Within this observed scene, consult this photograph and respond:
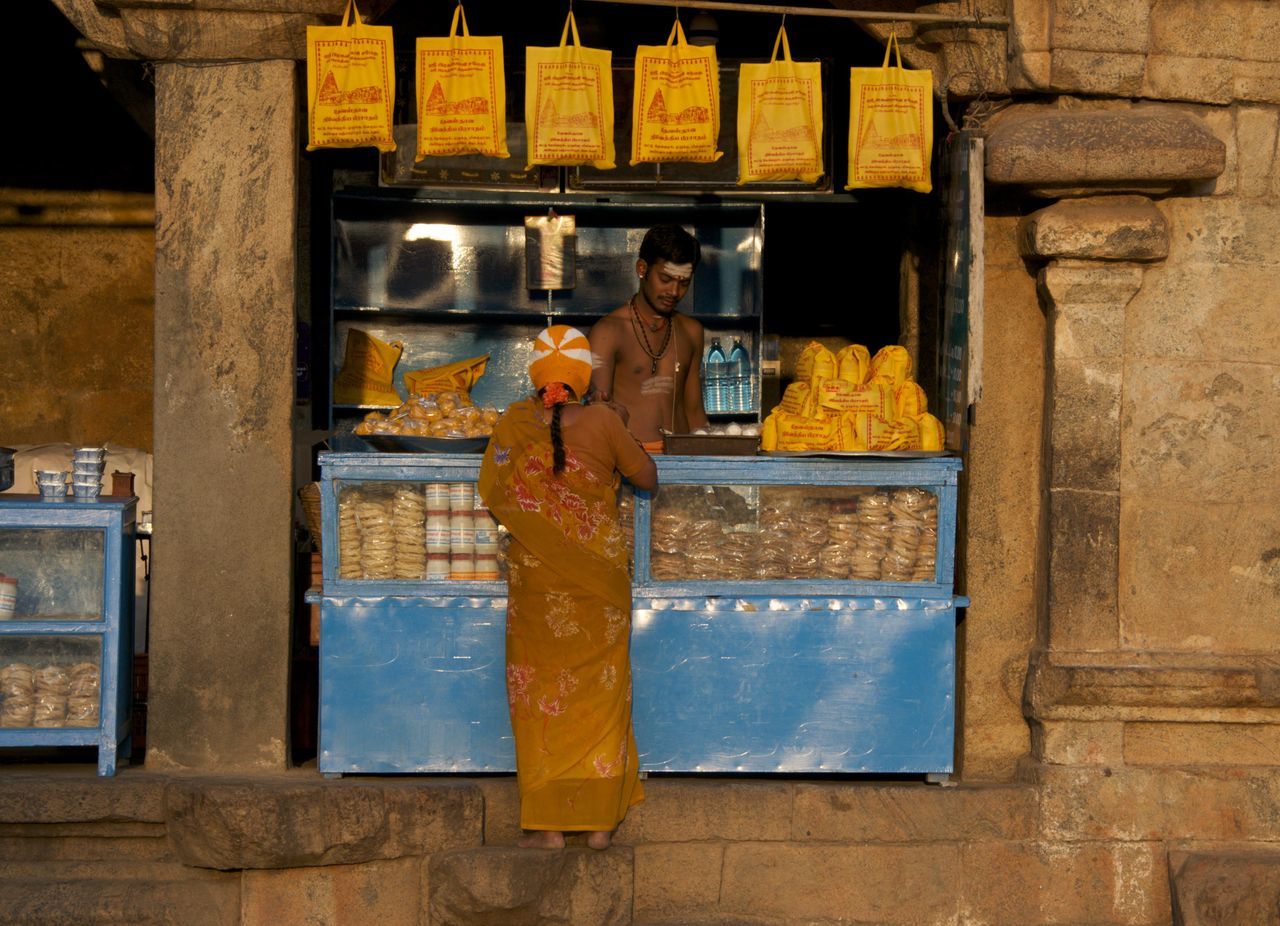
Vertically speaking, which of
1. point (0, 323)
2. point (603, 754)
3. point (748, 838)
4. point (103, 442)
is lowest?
point (748, 838)

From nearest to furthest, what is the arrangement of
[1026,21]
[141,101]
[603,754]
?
[603,754] → [1026,21] → [141,101]

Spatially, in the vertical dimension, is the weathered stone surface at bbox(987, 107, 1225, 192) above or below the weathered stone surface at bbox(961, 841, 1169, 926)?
above

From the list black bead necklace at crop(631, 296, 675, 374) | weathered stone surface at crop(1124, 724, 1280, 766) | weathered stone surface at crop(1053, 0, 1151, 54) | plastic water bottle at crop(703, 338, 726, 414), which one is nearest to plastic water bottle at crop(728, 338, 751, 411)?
plastic water bottle at crop(703, 338, 726, 414)

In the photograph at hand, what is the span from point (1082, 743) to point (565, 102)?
283cm

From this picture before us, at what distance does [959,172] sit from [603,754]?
2342 mm

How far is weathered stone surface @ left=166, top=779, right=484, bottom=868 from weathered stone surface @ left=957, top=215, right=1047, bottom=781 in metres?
1.85

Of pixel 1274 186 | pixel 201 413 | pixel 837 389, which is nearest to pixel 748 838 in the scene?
pixel 837 389

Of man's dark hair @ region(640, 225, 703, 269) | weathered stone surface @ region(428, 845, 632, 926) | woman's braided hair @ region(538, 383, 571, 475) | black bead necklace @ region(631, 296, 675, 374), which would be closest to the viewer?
woman's braided hair @ region(538, 383, 571, 475)

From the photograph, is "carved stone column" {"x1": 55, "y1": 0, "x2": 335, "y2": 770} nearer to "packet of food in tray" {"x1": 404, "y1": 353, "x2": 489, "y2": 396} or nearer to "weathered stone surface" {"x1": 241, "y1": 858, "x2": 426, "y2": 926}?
"weathered stone surface" {"x1": 241, "y1": 858, "x2": 426, "y2": 926}

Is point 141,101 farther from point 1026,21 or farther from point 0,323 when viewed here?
point 1026,21

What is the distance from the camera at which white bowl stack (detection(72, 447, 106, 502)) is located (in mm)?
5539

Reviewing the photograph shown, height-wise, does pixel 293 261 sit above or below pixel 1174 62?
below

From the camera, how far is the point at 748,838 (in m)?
5.57

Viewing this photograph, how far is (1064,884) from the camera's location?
5.64m
